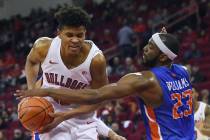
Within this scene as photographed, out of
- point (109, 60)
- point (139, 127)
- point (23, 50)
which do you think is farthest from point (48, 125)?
point (23, 50)

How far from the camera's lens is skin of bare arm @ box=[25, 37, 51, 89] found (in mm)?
5215

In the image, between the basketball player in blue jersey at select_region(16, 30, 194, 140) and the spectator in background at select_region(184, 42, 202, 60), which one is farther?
the spectator in background at select_region(184, 42, 202, 60)

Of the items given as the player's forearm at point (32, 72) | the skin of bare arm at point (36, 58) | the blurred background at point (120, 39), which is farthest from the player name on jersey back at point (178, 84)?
the blurred background at point (120, 39)

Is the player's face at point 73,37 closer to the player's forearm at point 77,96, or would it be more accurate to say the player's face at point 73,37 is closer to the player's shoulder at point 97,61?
the player's shoulder at point 97,61

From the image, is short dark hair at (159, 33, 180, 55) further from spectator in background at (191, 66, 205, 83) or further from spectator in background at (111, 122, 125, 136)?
spectator in background at (191, 66, 205, 83)

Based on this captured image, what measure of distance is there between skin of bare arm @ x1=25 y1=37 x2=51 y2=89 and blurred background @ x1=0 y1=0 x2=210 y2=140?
5.14 m

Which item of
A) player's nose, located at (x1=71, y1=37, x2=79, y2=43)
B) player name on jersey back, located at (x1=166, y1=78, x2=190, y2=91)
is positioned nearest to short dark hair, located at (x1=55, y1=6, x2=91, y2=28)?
player's nose, located at (x1=71, y1=37, x2=79, y2=43)

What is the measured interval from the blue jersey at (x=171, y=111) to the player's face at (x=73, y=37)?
76 centimetres

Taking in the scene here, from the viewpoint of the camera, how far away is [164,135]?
4434mm

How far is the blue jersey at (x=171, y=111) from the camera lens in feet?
14.3

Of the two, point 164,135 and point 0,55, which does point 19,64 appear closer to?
point 0,55

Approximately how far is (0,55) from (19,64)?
7.27 feet

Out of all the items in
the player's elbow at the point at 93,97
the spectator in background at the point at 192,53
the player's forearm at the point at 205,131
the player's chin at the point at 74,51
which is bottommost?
the player's forearm at the point at 205,131

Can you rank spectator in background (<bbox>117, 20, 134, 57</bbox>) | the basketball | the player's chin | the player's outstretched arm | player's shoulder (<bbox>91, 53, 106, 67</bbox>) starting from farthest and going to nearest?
spectator in background (<bbox>117, 20, 134, 57</bbox>), player's shoulder (<bbox>91, 53, 106, 67</bbox>), the player's chin, the basketball, the player's outstretched arm
